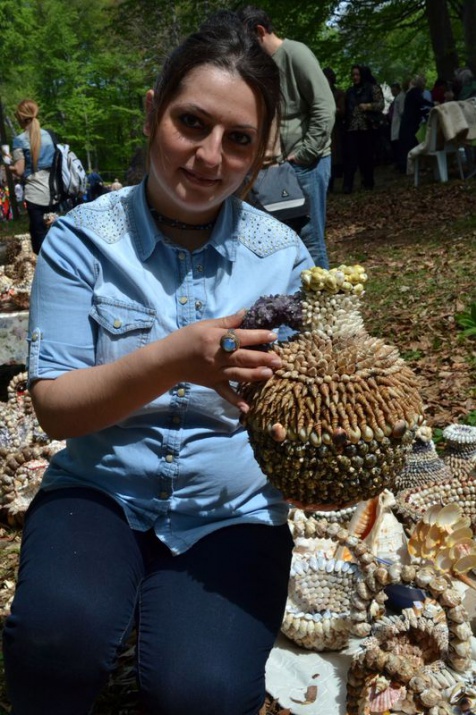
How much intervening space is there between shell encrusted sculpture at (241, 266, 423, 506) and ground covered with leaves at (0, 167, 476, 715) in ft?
3.02

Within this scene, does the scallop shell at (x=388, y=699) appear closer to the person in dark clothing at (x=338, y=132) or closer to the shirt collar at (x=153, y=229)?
the shirt collar at (x=153, y=229)

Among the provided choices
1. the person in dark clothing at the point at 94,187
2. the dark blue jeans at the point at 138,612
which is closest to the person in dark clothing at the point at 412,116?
the person in dark clothing at the point at 94,187

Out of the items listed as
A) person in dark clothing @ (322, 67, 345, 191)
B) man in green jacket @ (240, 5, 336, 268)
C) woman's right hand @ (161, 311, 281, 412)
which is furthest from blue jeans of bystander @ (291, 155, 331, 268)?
person in dark clothing @ (322, 67, 345, 191)

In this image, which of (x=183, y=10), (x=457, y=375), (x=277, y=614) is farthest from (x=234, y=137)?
(x=183, y=10)

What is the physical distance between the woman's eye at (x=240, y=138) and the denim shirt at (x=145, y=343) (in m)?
0.23

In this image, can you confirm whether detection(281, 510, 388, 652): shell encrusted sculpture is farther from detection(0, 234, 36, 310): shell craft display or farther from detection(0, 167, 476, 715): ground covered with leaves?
detection(0, 234, 36, 310): shell craft display

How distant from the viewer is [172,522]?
1806 millimetres

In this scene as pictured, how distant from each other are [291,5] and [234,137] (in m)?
15.4

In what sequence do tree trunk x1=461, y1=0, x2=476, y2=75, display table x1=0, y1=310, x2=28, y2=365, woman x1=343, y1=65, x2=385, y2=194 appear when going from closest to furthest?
display table x1=0, y1=310, x2=28, y2=365, woman x1=343, y1=65, x2=385, y2=194, tree trunk x1=461, y1=0, x2=476, y2=75

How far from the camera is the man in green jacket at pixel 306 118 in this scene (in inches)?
179

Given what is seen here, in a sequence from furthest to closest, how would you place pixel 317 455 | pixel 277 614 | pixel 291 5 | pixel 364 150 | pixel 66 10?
pixel 66 10 → pixel 291 5 → pixel 364 150 → pixel 277 614 → pixel 317 455

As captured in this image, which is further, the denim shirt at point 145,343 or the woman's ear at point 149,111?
the woman's ear at point 149,111

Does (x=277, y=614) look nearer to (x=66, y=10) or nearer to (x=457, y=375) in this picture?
(x=457, y=375)

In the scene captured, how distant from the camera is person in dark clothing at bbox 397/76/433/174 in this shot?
13.6 meters
